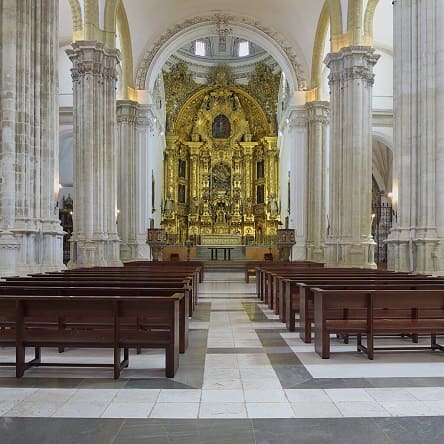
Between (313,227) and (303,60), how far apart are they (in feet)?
26.8

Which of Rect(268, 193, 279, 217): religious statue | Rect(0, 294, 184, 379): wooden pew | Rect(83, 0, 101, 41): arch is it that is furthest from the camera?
Rect(268, 193, 279, 217): religious statue

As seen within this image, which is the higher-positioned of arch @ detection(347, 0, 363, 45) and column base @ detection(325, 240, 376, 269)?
arch @ detection(347, 0, 363, 45)

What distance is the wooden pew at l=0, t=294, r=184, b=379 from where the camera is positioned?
572 centimetres

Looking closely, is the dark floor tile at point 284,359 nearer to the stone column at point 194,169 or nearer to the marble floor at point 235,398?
the marble floor at point 235,398

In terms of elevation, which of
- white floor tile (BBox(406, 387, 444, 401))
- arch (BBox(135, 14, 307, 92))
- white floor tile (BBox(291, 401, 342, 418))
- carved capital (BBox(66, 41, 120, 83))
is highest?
arch (BBox(135, 14, 307, 92))

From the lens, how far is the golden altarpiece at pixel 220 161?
132 ft

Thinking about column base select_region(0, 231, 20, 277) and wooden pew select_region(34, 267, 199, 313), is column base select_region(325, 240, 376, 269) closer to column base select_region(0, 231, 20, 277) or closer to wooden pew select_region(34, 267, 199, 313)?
wooden pew select_region(34, 267, 199, 313)

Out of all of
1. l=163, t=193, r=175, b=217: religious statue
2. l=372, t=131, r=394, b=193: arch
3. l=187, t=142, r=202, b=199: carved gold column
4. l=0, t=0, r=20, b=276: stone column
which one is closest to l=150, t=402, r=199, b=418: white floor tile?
l=0, t=0, r=20, b=276: stone column

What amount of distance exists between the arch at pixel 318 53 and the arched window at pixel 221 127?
15606 mm

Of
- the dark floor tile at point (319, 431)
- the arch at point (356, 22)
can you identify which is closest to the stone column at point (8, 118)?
the dark floor tile at point (319, 431)

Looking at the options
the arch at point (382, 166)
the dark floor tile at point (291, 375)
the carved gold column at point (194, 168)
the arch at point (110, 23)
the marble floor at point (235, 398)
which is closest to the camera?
the marble floor at point (235, 398)

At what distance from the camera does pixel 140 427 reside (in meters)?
4.12

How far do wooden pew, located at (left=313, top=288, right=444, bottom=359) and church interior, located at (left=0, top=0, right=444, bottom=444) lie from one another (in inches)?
1.0

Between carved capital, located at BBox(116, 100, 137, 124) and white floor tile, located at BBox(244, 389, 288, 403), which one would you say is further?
carved capital, located at BBox(116, 100, 137, 124)
